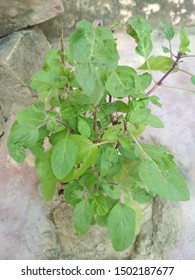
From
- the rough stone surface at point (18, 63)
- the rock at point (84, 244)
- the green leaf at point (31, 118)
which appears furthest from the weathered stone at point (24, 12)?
the rock at point (84, 244)

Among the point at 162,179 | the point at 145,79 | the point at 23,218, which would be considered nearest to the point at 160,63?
the point at 145,79

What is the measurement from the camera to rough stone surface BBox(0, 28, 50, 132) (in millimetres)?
1669

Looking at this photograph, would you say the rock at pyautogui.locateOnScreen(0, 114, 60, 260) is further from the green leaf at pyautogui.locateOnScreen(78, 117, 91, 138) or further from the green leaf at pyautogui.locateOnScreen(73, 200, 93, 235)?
the green leaf at pyautogui.locateOnScreen(78, 117, 91, 138)

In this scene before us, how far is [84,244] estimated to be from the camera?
5.03ft

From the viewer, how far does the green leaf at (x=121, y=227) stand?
1179mm

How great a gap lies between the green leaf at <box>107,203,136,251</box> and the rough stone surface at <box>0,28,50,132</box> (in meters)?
0.73

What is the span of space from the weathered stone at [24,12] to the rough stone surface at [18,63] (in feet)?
0.10

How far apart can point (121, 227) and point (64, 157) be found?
0.82ft

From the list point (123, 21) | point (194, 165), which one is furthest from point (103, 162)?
point (123, 21)

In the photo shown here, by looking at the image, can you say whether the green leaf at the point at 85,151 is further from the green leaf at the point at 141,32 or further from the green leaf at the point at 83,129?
the green leaf at the point at 141,32

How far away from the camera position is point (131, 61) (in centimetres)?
191

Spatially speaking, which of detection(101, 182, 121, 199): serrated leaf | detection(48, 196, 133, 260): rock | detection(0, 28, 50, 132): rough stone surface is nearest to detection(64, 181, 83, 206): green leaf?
detection(101, 182, 121, 199): serrated leaf

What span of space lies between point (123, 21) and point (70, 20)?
235mm

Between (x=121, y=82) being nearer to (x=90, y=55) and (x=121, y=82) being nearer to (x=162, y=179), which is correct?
(x=90, y=55)
